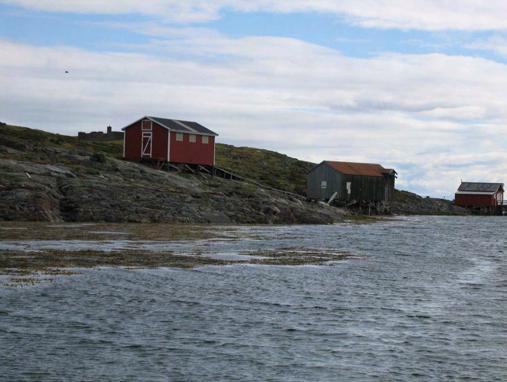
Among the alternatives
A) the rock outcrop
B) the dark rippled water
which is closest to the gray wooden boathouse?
the rock outcrop

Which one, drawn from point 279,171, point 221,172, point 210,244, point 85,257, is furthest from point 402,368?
point 279,171

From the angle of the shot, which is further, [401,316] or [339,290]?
[339,290]

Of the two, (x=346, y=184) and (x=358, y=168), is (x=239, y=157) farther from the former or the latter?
(x=346, y=184)

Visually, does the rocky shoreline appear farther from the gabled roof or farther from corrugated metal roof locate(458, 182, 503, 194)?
corrugated metal roof locate(458, 182, 503, 194)

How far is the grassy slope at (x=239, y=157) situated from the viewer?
94.1 meters

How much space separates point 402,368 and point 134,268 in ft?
50.9

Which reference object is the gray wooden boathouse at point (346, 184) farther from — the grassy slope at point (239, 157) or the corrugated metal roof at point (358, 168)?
the grassy slope at point (239, 157)

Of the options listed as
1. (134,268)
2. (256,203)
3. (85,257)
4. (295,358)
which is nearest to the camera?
(295,358)

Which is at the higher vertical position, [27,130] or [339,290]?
[27,130]

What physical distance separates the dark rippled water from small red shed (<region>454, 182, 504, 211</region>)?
121005mm

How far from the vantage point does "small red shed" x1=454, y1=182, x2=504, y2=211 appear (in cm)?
14788

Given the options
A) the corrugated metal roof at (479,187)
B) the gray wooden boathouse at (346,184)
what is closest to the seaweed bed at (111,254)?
the gray wooden boathouse at (346,184)

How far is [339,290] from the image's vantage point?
85.4ft

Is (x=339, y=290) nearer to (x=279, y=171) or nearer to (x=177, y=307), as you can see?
(x=177, y=307)
